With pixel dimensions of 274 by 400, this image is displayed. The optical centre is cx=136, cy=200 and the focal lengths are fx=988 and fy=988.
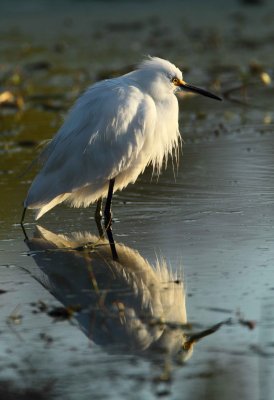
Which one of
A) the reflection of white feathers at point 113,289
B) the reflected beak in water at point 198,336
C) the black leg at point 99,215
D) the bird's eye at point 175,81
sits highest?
the bird's eye at point 175,81

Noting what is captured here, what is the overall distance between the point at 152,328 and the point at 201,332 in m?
0.22

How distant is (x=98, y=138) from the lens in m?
6.36

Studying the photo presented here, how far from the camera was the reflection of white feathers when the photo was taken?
4223mm

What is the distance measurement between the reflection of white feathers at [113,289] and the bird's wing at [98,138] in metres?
0.41

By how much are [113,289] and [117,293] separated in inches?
3.2

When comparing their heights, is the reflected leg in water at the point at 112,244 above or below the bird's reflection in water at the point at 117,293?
below

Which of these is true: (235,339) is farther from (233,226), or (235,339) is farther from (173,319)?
(233,226)

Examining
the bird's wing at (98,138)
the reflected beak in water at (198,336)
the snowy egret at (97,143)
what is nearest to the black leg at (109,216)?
the snowy egret at (97,143)

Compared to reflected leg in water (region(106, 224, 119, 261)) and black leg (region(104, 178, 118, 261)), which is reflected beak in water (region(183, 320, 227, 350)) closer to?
reflected leg in water (region(106, 224, 119, 261))

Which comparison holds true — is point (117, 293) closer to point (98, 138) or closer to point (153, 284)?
point (153, 284)

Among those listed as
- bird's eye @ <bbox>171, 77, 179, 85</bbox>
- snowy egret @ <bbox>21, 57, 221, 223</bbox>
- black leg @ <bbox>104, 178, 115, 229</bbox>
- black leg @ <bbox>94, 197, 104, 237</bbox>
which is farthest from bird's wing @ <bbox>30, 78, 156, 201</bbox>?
bird's eye @ <bbox>171, 77, 179, 85</bbox>

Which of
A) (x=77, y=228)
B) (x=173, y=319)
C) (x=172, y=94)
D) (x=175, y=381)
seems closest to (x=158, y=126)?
(x=172, y=94)

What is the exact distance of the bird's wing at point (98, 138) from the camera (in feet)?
20.7

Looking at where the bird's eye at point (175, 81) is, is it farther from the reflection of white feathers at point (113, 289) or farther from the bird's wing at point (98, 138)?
the reflection of white feathers at point (113, 289)
